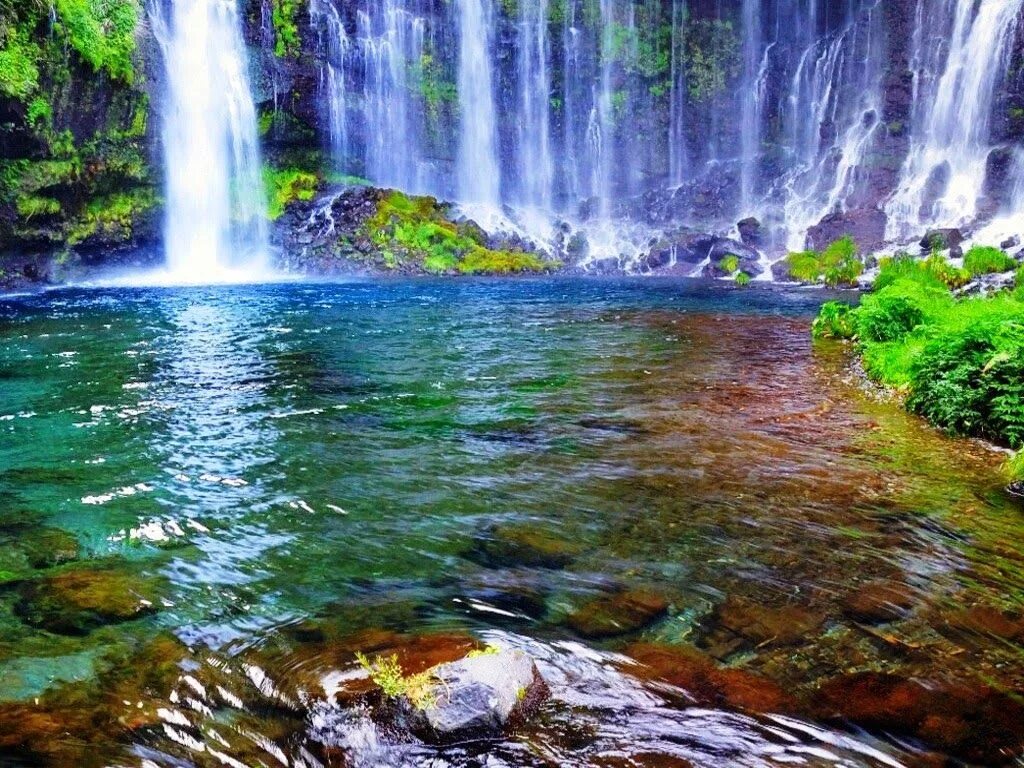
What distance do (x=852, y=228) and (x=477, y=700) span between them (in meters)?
41.5

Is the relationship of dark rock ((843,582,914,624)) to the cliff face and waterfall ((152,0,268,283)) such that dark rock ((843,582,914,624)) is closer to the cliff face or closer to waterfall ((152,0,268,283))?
waterfall ((152,0,268,283))

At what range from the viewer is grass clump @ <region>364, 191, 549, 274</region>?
3634 centimetres

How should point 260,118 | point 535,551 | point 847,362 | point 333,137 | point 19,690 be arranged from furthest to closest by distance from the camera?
point 333,137 < point 260,118 < point 847,362 < point 535,551 < point 19,690

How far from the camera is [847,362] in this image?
11055 millimetres

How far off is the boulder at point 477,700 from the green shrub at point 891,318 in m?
9.70

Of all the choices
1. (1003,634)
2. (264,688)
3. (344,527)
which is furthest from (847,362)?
(264,688)

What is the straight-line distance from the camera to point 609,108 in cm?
4844

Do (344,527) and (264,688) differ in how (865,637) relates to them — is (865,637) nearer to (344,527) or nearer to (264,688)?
(264,688)

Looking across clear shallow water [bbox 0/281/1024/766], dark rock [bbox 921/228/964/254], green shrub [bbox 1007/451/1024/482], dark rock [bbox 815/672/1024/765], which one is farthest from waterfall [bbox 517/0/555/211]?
dark rock [bbox 815/672/1024/765]

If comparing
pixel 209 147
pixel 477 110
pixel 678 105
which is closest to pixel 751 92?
pixel 678 105

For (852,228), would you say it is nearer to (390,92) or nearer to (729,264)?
(729,264)

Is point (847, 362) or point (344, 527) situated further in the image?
point (847, 362)

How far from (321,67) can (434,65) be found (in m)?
7.70

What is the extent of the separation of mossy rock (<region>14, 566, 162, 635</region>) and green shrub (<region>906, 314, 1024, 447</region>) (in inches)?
272
